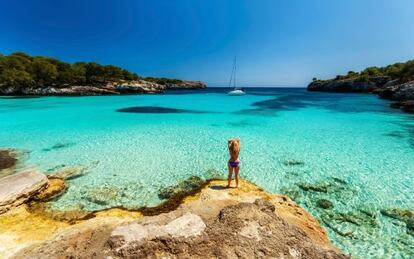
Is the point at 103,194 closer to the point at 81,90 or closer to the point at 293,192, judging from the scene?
the point at 293,192

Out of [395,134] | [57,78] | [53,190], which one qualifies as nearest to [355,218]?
[53,190]

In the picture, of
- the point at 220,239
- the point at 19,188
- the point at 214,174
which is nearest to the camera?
the point at 220,239

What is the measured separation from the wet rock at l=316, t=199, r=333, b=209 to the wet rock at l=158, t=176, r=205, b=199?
349 cm

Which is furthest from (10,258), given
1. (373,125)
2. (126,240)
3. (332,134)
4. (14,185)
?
(373,125)

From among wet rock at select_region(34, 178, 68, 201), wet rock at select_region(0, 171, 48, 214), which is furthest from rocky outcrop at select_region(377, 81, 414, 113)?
wet rock at select_region(0, 171, 48, 214)

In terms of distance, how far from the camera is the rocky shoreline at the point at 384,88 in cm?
→ 2775

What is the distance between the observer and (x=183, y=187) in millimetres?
6906

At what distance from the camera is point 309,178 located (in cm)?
761

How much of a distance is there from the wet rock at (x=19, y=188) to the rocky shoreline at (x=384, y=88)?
31679 millimetres

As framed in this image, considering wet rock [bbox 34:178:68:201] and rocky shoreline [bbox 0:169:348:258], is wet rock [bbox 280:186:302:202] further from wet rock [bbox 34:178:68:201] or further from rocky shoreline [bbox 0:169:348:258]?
wet rock [bbox 34:178:68:201]

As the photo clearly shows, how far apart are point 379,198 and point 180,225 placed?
619cm

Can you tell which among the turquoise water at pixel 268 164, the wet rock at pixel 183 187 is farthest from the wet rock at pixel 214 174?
the wet rock at pixel 183 187

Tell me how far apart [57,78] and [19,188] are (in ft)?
206

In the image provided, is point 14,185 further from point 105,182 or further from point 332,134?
point 332,134
